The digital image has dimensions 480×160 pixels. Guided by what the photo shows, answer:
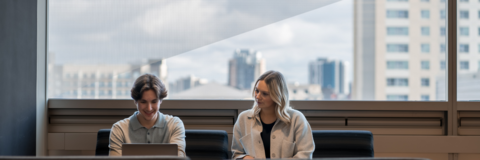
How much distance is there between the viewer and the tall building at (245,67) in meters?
2.96

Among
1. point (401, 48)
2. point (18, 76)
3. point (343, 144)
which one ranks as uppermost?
point (401, 48)

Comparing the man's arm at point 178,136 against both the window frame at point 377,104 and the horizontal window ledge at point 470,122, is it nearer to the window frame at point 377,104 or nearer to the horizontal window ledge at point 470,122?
the window frame at point 377,104

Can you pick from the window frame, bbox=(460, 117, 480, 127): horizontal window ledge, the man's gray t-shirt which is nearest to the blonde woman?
the man's gray t-shirt

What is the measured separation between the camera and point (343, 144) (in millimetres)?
2521

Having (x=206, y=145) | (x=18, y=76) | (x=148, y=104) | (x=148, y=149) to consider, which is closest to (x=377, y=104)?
(x=206, y=145)

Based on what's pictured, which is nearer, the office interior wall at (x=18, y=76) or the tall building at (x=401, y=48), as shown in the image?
the office interior wall at (x=18, y=76)

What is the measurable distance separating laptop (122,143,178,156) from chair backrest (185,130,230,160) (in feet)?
2.53

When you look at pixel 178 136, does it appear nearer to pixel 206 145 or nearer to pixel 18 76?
pixel 206 145

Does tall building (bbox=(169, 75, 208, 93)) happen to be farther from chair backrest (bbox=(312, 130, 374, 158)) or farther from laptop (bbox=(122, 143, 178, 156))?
laptop (bbox=(122, 143, 178, 156))

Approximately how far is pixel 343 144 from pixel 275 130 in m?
0.57

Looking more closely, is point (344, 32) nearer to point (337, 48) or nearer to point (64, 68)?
point (337, 48)

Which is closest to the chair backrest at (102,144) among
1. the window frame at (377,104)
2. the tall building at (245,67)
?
the window frame at (377,104)

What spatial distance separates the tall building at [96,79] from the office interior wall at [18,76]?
252 mm

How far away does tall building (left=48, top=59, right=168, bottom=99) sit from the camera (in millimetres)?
2938
